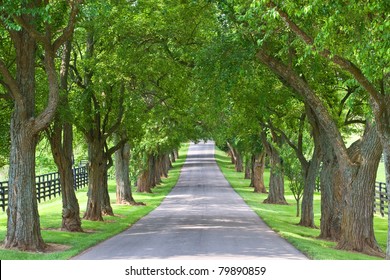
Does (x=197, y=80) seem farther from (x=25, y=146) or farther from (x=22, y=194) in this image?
(x=22, y=194)

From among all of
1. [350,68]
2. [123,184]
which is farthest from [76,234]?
[123,184]

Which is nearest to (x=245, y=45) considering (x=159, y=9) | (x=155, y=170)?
(x=159, y=9)

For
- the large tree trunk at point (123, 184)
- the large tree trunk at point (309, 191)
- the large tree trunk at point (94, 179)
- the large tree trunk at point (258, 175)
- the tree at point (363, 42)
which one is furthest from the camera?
the large tree trunk at point (258, 175)

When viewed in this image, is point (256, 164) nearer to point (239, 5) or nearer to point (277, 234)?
point (277, 234)

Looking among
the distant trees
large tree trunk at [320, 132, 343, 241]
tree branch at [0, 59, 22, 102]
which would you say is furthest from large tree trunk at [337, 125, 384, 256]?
tree branch at [0, 59, 22, 102]

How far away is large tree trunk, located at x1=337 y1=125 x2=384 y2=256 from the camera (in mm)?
19625

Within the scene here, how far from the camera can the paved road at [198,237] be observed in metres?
16.8

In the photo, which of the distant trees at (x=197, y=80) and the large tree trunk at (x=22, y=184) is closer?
the distant trees at (x=197, y=80)

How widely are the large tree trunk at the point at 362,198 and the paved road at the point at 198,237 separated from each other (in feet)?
6.41

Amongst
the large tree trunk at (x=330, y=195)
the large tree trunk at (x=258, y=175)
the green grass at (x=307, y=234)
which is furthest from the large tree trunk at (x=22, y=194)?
the large tree trunk at (x=258, y=175)

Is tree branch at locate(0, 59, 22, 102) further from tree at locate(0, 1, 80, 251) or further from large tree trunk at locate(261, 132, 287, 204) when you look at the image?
large tree trunk at locate(261, 132, 287, 204)

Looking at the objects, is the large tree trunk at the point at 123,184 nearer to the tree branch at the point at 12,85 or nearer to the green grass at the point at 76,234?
the green grass at the point at 76,234

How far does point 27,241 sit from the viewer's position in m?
18.2

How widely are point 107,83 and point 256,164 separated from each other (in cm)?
3087
